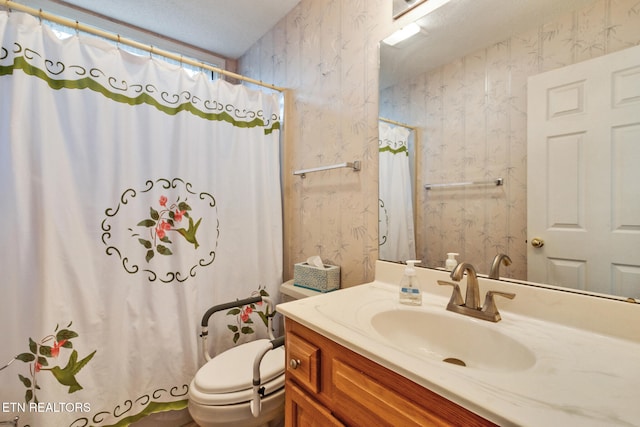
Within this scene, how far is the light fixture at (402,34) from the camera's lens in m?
1.11

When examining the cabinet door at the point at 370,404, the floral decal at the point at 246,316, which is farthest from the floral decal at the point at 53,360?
the cabinet door at the point at 370,404

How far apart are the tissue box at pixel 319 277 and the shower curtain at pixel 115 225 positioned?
32 centimetres

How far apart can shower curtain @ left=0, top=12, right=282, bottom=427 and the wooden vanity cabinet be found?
2.58ft

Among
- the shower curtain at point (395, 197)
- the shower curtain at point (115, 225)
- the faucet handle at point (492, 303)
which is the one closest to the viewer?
the faucet handle at point (492, 303)

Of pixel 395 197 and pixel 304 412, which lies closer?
pixel 304 412

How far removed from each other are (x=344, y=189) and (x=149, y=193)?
93 centimetres

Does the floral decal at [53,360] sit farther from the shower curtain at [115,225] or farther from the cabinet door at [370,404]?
the cabinet door at [370,404]

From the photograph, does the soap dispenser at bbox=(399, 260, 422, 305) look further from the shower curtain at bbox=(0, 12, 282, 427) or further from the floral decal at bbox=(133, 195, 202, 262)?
the floral decal at bbox=(133, 195, 202, 262)

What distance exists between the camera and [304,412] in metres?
0.81

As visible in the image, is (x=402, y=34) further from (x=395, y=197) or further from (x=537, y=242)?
(x=537, y=242)

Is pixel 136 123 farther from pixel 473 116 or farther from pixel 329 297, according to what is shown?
pixel 473 116

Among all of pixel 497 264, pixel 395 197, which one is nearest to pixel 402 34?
pixel 395 197

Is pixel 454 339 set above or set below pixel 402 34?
below

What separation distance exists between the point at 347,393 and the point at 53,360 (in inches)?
47.1
